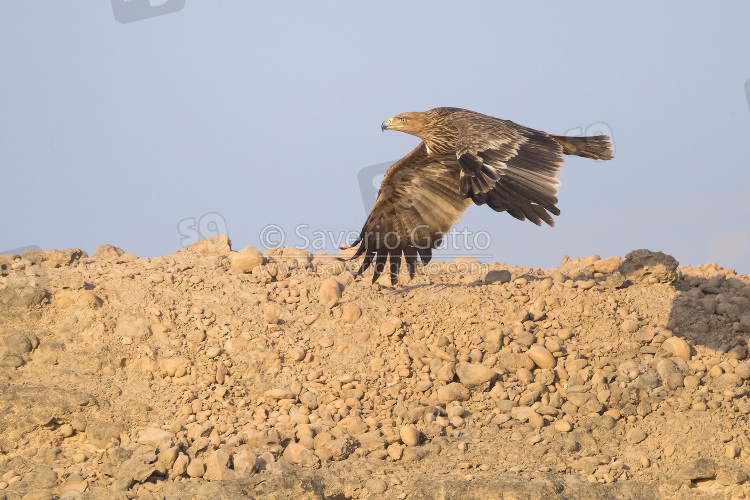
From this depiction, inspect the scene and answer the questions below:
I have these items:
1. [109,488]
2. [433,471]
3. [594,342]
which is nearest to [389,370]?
[433,471]

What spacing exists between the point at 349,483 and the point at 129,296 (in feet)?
14.1

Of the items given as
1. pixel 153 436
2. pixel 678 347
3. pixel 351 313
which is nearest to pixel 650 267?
pixel 678 347

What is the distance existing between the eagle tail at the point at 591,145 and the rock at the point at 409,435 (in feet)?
12.6

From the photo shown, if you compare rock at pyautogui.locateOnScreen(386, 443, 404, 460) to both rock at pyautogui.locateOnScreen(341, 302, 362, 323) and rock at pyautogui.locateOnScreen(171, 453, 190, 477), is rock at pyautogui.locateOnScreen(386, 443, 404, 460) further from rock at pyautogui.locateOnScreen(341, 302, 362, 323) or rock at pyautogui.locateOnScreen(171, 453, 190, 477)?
rock at pyautogui.locateOnScreen(341, 302, 362, 323)

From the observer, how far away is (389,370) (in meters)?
8.81

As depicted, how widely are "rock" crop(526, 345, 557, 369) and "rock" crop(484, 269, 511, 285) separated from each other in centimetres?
166

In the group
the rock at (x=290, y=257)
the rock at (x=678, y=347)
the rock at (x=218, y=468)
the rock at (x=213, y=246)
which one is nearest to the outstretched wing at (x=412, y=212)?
the rock at (x=290, y=257)

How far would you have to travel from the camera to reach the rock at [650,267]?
998cm

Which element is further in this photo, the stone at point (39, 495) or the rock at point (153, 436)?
the rock at point (153, 436)

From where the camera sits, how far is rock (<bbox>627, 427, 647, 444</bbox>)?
7.77 metres

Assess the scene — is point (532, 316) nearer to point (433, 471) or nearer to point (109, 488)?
point (433, 471)

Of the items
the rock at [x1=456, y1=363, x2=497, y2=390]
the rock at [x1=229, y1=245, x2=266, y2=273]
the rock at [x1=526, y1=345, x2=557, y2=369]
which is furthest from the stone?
the rock at [x1=526, y1=345, x2=557, y2=369]

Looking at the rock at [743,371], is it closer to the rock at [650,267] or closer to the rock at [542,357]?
the rock at [650,267]

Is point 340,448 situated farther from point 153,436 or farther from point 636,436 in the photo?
point 636,436
